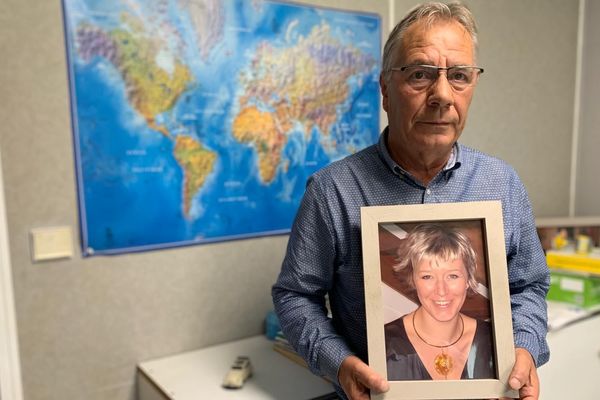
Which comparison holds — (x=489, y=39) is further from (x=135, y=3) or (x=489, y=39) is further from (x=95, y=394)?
(x=95, y=394)

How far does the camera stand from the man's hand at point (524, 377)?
0.85 m

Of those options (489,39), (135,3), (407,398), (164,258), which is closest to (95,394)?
(164,258)

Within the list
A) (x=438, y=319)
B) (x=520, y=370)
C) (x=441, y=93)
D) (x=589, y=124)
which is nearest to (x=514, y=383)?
(x=520, y=370)

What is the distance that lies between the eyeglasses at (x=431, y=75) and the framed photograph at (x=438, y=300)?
0.24 m

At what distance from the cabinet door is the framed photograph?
1.80 feet

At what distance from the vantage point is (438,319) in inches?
34.9

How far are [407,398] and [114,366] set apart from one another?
1.02 meters

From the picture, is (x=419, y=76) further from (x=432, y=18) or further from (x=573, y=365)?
Answer: (x=573, y=365)

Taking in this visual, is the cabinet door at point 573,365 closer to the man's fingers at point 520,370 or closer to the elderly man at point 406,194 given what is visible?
the elderly man at point 406,194

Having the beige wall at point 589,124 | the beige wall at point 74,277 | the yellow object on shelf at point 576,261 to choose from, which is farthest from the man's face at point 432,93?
the beige wall at point 589,124

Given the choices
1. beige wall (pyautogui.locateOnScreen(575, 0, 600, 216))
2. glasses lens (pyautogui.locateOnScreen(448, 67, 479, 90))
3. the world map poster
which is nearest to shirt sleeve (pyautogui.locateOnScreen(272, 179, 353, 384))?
glasses lens (pyautogui.locateOnScreen(448, 67, 479, 90))

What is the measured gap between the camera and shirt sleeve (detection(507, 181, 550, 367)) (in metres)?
1.02

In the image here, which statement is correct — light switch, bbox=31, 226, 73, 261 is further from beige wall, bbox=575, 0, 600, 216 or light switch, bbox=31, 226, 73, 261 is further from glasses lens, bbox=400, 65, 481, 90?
beige wall, bbox=575, 0, 600, 216

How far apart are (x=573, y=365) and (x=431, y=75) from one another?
1060 mm
